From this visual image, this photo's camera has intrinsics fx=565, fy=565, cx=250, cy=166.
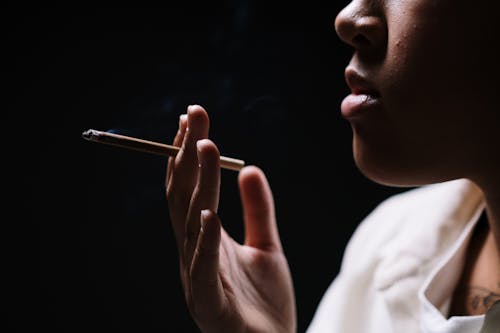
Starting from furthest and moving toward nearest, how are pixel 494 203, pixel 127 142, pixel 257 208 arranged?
pixel 257 208
pixel 494 203
pixel 127 142

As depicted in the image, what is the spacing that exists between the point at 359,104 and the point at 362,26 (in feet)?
0.43

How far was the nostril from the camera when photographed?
95 cm

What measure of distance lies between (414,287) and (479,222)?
0.23 metres

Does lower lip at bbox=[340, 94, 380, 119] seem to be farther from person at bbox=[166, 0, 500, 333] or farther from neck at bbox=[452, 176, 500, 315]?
neck at bbox=[452, 176, 500, 315]

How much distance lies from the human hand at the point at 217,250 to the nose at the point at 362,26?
0.28 meters

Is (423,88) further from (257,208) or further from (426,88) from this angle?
(257,208)

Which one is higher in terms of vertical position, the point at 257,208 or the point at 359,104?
the point at 359,104

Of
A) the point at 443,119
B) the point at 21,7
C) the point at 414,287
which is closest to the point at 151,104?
the point at 21,7

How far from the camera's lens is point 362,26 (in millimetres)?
937

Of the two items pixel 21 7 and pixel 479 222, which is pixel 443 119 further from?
pixel 21 7

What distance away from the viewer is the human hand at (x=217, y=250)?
919mm

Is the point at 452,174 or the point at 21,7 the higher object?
the point at 21,7

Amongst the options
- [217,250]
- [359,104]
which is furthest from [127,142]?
[359,104]

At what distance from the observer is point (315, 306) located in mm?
1896
